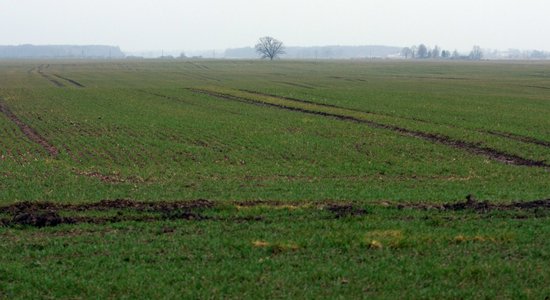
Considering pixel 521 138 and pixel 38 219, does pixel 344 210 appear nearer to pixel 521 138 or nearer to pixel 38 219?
pixel 38 219

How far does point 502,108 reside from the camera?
5162 centimetres

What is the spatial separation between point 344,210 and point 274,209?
1.74 metres

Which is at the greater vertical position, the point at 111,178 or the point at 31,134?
the point at 111,178

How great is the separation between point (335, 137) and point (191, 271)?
25.0 meters

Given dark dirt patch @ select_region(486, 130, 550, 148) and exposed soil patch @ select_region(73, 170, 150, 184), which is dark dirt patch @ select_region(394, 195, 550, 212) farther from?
dark dirt patch @ select_region(486, 130, 550, 148)

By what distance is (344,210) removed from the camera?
55.1 ft

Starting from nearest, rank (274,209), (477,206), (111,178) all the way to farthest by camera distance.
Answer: (274,209) < (477,206) < (111,178)

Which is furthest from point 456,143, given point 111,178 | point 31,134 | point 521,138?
point 31,134

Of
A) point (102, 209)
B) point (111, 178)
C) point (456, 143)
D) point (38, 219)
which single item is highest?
point (38, 219)

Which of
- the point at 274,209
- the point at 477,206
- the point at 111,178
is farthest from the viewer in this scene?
the point at 111,178

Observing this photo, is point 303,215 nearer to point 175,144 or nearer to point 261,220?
point 261,220

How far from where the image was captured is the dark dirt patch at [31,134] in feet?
103

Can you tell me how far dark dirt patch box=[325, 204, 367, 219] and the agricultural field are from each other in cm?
6

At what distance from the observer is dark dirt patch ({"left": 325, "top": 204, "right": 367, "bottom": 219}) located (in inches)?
643
